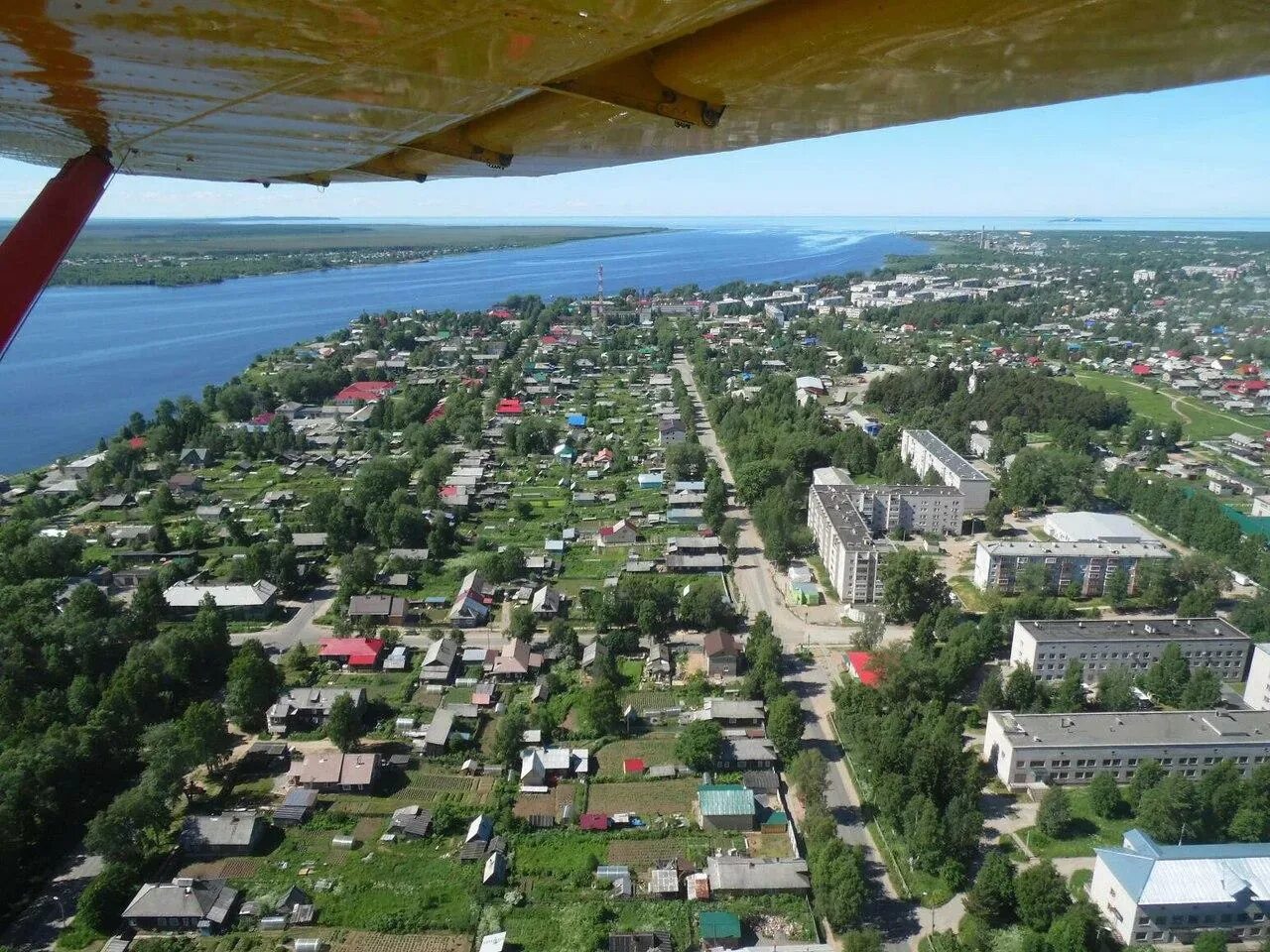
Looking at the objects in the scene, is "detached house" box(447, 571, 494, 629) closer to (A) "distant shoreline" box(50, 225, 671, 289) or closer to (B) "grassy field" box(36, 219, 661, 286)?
(B) "grassy field" box(36, 219, 661, 286)

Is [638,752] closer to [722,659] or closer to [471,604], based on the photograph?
[722,659]

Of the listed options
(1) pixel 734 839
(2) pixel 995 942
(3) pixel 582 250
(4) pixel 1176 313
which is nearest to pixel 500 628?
(1) pixel 734 839

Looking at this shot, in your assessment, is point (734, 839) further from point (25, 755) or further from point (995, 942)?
point (25, 755)

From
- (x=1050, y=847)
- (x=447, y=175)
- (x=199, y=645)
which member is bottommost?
(x=1050, y=847)

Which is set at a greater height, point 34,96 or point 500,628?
point 34,96

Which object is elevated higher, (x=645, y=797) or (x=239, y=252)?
(x=239, y=252)

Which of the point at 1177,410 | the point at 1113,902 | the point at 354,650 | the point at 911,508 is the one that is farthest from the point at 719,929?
the point at 1177,410
